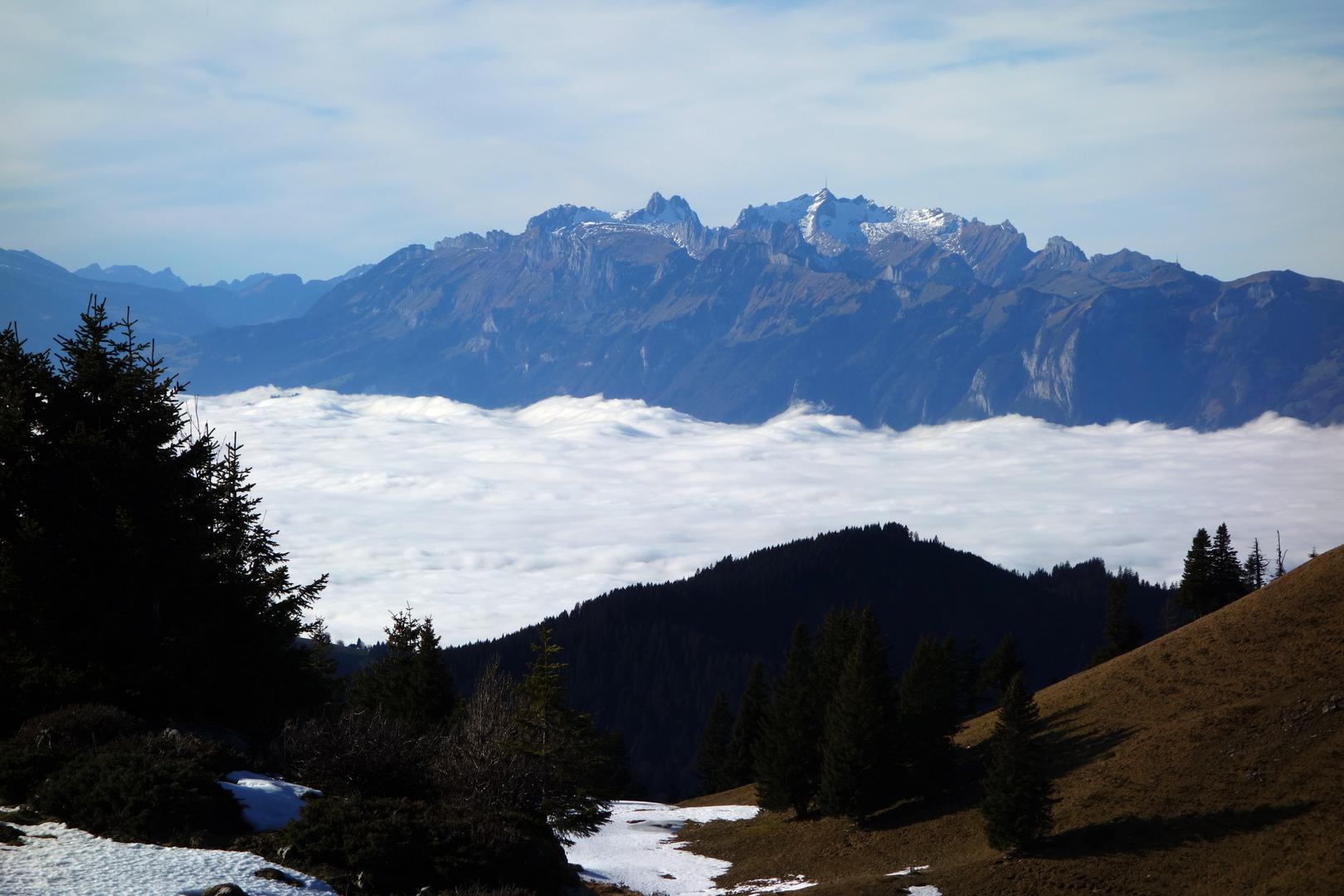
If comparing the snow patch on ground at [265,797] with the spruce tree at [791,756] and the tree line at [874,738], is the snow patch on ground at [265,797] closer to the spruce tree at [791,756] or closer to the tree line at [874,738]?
the tree line at [874,738]

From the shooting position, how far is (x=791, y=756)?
6419 cm

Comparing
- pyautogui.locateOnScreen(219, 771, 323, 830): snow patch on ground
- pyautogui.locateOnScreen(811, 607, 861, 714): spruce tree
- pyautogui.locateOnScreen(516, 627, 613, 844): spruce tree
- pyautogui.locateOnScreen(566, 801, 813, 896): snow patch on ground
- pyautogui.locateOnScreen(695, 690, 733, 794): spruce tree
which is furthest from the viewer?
pyautogui.locateOnScreen(695, 690, 733, 794): spruce tree

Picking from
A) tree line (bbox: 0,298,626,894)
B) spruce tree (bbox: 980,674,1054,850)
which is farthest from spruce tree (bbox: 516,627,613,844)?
spruce tree (bbox: 980,674,1054,850)

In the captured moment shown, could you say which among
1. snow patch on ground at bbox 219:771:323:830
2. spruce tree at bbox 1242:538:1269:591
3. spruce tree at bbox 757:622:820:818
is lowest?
spruce tree at bbox 757:622:820:818

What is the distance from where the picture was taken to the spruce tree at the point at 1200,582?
8531 cm

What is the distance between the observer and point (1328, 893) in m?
37.8

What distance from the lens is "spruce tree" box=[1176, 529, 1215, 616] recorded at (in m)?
85.3

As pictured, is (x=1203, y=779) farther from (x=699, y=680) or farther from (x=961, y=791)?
(x=699, y=680)

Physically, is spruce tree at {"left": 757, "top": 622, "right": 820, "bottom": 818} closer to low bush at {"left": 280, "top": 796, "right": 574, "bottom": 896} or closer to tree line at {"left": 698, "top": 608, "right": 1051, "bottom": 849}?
tree line at {"left": 698, "top": 608, "right": 1051, "bottom": 849}

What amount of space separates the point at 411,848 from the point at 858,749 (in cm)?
4114

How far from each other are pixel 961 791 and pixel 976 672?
38.5m

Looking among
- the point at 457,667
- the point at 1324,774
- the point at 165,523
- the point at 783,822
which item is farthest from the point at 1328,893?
the point at 457,667

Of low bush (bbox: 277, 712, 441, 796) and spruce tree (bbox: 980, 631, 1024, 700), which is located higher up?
low bush (bbox: 277, 712, 441, 796)

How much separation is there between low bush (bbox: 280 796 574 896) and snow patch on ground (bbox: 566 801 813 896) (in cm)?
2109
